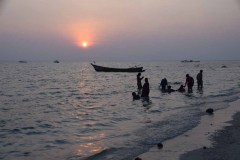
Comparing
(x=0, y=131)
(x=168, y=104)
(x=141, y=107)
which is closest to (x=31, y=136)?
(x=0, y=131)

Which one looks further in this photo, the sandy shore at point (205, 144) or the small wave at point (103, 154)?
the small wave at point (103, 154)

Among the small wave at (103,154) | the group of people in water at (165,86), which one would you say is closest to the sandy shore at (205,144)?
the small wave at (103,154)

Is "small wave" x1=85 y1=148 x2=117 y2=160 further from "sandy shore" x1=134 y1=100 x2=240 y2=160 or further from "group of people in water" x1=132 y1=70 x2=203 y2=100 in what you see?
"group of people in water" x1=132 y1=70 x2=203 y2=100

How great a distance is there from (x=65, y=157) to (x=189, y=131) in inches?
172

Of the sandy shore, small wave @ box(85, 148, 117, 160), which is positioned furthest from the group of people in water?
small wave @ box(85, 148, 117, 160)

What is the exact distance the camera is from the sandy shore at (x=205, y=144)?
259 inches

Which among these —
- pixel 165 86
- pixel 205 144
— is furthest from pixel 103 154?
pixel 165 86

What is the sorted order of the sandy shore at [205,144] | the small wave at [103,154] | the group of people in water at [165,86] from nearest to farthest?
1. the sandy shore at [205,144]
2. the small wave at [103,154]
3. the group of people in water at [165,86]

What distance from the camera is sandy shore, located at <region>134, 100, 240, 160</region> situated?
657cm

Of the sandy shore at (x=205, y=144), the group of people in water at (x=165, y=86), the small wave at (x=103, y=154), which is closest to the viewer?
the sandy shore at (x=205, y=144)

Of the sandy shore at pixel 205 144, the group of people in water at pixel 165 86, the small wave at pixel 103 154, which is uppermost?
the group of people in water at pixel 165 86

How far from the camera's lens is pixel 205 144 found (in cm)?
748

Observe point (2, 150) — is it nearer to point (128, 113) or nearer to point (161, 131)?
point (161, 131)

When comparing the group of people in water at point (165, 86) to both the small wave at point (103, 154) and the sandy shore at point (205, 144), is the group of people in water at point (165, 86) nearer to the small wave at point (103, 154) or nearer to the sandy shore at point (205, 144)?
the sandy shore at point (205, 144)
